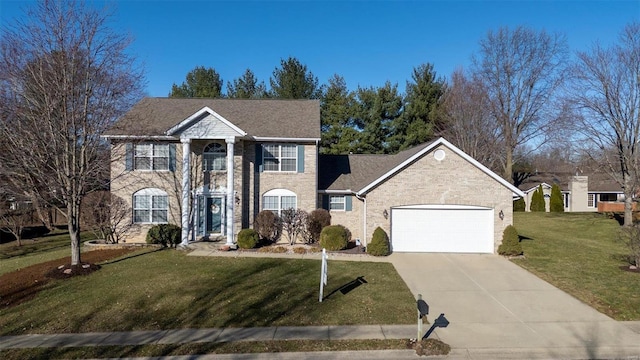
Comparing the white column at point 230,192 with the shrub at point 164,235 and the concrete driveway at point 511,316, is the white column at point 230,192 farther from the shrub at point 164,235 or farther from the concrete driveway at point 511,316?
the concrete driveway at point 511,316

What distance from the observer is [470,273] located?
12.9 meters

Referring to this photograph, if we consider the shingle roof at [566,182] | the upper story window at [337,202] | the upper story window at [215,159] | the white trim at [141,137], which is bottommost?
the upper story window at [337,202]

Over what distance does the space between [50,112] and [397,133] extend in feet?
94.1

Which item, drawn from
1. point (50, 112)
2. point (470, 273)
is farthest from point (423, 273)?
point (50, 112)

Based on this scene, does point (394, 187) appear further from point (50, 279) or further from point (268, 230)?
point (50, 279)

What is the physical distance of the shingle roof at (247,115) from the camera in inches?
725

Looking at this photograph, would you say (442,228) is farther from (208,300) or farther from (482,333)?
(208,300)

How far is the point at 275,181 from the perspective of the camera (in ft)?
60.8

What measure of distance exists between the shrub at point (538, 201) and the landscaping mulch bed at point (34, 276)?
1469 inches

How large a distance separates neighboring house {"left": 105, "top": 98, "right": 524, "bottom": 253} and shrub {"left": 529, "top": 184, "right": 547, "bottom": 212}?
2446 cm

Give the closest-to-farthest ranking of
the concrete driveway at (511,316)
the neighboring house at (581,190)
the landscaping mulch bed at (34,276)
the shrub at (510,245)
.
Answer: the concrete driveway at (511,316), the landscaping mulch bed at (34,276), the shrub at (510,245), the neighboring house at (581,190)

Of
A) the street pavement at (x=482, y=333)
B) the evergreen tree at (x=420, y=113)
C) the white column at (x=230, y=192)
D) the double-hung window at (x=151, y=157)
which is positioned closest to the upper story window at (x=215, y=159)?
the white column at (x=230, y=192)

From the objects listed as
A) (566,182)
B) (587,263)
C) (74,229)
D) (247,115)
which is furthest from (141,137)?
(566,182)

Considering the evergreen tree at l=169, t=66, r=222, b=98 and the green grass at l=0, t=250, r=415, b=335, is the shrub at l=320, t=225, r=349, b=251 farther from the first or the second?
the evergreen tree at l=169, t=66, r=222, b=98
